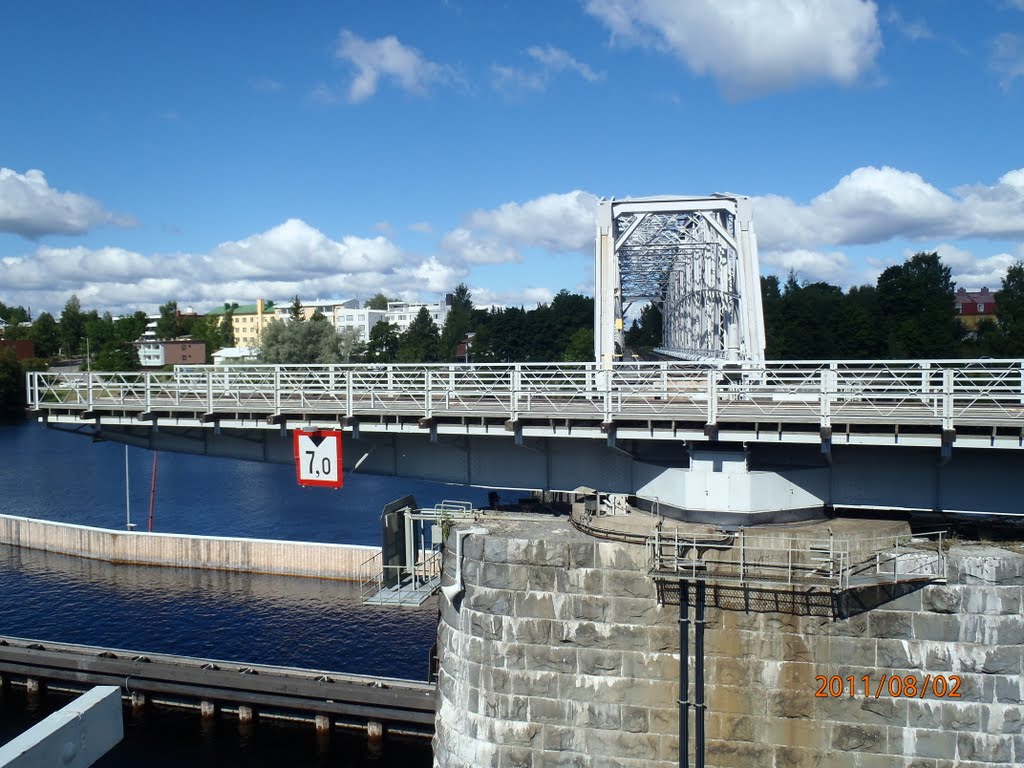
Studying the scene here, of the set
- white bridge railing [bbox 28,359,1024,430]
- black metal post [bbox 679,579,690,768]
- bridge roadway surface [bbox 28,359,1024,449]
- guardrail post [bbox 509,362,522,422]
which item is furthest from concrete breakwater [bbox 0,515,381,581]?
black metal post [bbox 679,579,690,768]

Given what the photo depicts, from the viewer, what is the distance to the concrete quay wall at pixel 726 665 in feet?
48.0

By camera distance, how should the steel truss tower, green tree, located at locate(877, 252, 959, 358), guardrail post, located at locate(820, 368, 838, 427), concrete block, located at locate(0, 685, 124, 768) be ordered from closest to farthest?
concrete block, located at locate(0, 685, 124, 768) → guardrail post, located at locate(820, 368, 838, 427) → the steel truss tower → green tree, located at locate(877, 252, 959, 358)

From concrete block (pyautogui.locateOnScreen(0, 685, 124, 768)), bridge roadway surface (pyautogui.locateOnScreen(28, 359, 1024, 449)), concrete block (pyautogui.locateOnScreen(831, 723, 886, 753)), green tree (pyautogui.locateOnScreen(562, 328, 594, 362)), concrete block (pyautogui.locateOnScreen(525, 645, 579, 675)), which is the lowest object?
concrete block (pyautogui.locateOnScreen(831, 723, 886, 753))

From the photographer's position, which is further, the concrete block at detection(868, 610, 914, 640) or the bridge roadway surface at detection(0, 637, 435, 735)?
the bridge roadway surface at detection(0, 637, 435, 735)

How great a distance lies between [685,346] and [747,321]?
132 feet

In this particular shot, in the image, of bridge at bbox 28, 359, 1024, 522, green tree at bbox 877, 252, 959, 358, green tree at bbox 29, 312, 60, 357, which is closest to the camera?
bridge at bbox 28, 359, 1024, 522

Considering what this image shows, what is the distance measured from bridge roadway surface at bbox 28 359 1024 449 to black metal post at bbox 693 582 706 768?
Result: 333 cm

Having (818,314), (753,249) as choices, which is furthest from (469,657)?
(818,314)

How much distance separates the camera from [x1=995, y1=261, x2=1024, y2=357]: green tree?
7294cm

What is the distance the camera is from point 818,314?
96.9 m

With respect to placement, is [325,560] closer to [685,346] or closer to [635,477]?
[635,477]

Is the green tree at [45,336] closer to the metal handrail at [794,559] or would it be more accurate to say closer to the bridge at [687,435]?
the bridge at [687,435]

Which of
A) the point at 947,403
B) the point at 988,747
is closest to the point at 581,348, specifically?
the point at 947,403

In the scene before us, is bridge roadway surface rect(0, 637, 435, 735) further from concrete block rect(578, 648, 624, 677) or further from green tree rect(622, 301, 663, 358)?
green tree rect(622, 301, 663, 358)
